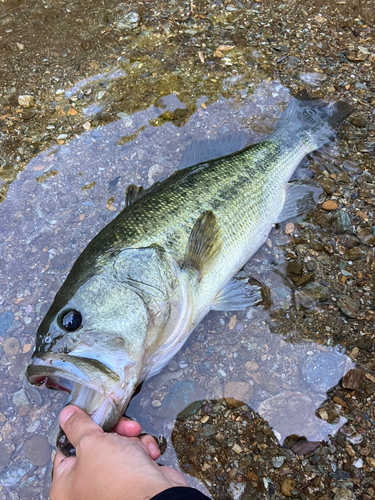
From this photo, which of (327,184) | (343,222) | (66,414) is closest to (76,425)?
(66,414)

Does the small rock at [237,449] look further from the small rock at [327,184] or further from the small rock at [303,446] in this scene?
the small rock at [327,184]

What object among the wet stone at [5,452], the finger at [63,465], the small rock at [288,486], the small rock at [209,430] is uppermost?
the finger at [63,465]

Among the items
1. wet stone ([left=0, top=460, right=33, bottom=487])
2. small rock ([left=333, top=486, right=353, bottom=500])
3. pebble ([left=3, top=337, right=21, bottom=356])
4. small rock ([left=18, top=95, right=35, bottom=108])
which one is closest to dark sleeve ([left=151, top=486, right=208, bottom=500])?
small rock ([left=333, top=486, right=353, bottom=500])

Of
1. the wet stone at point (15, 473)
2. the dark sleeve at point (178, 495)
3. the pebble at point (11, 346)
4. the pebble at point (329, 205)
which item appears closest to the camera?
the dark sleeve at point (178, 495)

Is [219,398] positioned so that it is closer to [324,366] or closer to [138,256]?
[324,366]

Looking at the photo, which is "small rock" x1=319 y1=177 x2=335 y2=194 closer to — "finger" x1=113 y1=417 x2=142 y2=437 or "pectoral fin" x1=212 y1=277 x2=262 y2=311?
"pectoral fin" x1=212 y1=277 x2=262 y2=311

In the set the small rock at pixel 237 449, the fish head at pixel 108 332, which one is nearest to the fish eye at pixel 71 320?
the fish head at pixel 108 332
